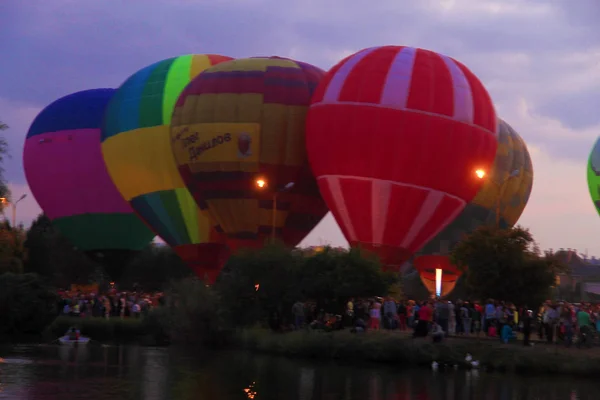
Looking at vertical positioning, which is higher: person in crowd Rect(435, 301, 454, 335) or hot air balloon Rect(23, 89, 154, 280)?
hot air balloon Rect(23, 89, 154, 280)

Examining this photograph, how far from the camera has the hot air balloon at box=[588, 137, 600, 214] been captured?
5866cm

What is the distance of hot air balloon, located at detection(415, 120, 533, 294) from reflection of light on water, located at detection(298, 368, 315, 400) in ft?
71.0

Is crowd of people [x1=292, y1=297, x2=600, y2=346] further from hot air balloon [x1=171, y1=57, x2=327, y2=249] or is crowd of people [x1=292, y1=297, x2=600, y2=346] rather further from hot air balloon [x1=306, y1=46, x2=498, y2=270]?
hot air balloon [x1=171, y1=57, x2=327, y2=249]

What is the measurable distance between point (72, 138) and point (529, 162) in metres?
21.7

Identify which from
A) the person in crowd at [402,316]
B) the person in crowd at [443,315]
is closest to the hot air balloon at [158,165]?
the person in crowd at [402,316]

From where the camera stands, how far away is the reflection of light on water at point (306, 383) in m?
19.4

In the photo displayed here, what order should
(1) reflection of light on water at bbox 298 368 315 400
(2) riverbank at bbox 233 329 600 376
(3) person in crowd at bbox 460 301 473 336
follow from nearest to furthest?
(1) reflection of light on water at bbox 298 368 315 400 → (2) riverbank at bbox 233 329 600 376 → (3) person in crowd at bbox 460 301 473 336

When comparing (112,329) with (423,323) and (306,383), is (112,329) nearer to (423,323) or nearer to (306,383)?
(423,323)

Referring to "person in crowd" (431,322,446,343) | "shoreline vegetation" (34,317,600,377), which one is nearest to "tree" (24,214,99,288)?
"shoreline vegetation" (34,317,600,377)

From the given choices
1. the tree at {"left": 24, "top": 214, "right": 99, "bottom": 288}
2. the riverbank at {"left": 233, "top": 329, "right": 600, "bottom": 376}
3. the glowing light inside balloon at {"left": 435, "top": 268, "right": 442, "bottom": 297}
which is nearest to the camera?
A: the riverbank at {"left": 233, "top": 329, "right": 600, "bottom": 376}

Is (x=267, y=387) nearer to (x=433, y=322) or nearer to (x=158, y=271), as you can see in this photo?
(x=433, y=322)

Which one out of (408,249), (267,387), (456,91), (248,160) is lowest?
(267,387)

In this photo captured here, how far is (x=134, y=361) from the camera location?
86.1 ft

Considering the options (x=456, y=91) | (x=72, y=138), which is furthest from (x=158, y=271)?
(x=456, y=91)
